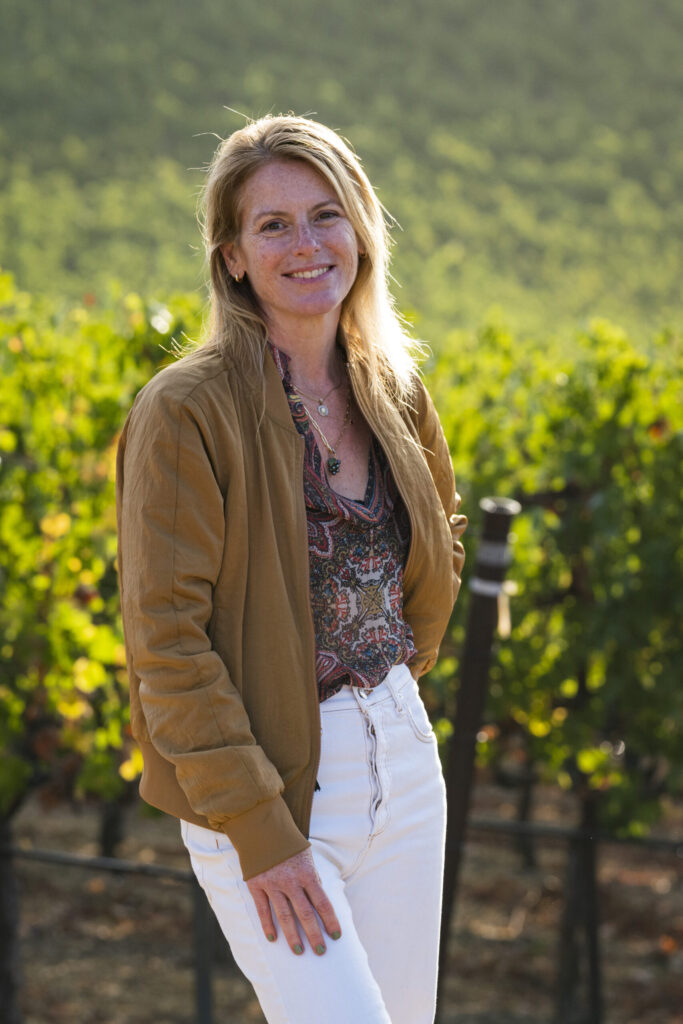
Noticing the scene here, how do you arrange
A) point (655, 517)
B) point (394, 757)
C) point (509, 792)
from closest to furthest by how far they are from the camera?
1. point (394, 757)
2. point (655, 517)
3. point (509, 792)

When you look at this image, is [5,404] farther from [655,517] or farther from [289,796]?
[289,796]

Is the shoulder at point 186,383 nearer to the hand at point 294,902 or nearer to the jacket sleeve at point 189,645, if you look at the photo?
the jacket sleeve at point 189,645

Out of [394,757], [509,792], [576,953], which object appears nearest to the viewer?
[394,757]

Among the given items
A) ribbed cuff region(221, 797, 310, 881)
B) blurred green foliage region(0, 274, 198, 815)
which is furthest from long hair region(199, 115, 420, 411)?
blurred green foliage region(0, 274, 198, 815)

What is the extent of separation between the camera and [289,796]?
207 cm

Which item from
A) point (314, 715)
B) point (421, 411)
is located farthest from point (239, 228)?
point (314, 715)

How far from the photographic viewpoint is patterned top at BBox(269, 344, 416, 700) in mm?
2176

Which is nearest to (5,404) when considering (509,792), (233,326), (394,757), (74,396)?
(74,396)

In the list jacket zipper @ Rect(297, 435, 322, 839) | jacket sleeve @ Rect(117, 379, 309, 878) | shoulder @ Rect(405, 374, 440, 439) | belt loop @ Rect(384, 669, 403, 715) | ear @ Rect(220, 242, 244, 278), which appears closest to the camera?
jacket sleeve @ Rect(117, 379, 309, 878)

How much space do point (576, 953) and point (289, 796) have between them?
371 cm

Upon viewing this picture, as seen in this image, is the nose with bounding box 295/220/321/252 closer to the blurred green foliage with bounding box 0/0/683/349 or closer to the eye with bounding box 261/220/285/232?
the eye with bounding box 261/220/285/232

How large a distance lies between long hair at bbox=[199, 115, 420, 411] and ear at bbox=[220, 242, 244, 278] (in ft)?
0.04

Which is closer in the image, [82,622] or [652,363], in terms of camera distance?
[82,622]

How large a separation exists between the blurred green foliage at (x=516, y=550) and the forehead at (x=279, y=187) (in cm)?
208
